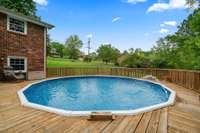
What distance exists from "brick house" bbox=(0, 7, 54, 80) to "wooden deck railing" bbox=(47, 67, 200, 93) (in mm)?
1578

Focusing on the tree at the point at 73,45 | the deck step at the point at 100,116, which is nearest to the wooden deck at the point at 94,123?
the deck step at the point at 100,116

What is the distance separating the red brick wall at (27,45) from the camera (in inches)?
368

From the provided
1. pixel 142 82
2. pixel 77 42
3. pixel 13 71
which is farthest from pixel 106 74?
pixel 77 42

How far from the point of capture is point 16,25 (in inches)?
396

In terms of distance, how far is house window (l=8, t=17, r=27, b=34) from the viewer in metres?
9.75

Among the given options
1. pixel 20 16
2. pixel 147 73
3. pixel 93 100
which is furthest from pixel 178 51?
pixel 20 16

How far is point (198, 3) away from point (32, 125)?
10.1 meters

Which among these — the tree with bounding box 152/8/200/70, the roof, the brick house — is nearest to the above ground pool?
the brick house

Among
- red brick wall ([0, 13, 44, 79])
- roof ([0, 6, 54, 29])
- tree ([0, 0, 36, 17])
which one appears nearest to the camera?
roof ([0, 6, 54, 29])

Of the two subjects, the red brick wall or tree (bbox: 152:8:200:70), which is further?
tree (bbox: 152:8:200:70)

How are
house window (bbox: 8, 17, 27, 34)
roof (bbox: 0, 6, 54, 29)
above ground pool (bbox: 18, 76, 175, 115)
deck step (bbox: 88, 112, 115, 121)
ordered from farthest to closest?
house window (bbox: 8, 17, 27, 34) → roof (bbox: 0, 6, 54, 29) → above ground pool (bbox: 18, 76, 175, 115) → deck step (bbox: 88, 112, 115, 121)

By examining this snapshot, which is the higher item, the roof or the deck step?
the roof

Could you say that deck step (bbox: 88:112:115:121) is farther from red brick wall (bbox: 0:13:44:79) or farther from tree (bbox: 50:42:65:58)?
tree (bbox: 50:42:65:58)

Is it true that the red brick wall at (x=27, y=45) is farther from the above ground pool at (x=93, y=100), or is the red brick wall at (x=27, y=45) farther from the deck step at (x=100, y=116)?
the deck step at (x=100, y=116)
